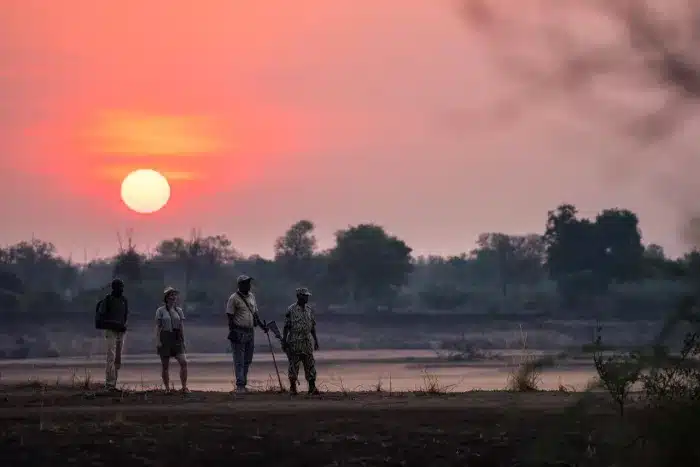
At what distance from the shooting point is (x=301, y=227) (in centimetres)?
10569

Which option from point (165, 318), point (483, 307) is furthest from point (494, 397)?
point (483, 307)

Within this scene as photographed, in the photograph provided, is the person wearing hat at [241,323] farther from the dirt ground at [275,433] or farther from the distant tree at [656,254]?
the distant tree at [656,254]

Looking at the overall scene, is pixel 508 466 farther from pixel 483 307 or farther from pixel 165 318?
pixel 483 307

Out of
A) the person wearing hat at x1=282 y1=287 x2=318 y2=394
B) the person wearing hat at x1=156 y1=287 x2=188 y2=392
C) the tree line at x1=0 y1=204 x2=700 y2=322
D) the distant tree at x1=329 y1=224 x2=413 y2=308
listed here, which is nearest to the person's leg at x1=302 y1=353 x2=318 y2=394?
the person wearing hat at x1=282 y1=287 x2=318 y2=394

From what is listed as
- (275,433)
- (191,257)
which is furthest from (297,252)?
(275,433)

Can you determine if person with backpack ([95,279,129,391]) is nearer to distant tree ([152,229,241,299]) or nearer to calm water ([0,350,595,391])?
calm water ([0,350,595,391])

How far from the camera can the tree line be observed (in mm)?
73750

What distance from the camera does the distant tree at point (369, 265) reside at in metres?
90.6

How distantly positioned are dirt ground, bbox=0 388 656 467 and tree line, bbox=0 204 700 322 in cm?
3368

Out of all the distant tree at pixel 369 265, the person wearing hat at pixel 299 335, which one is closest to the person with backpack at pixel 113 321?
the person wearing hat at pixel 299 335

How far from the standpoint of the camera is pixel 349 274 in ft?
297

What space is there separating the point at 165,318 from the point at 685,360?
15.2 m

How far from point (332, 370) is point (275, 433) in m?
29.0

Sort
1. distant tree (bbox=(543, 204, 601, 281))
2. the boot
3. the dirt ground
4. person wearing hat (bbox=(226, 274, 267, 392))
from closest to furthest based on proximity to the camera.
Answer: the dirt ground
the boot
person wearing hat (bbox=(226, 274, 267, 392))
distant tree (bbox=(543, 204, 601, 281))
